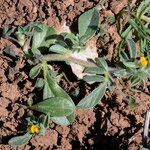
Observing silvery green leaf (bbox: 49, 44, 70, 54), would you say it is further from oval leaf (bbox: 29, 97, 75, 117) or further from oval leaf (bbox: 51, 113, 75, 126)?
oval leaf (bbox: 51, 113, 75, 126)

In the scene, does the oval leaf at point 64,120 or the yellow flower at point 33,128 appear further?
the oval leaf at point 64,120

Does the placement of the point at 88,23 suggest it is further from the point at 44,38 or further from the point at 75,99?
the point at 75,99

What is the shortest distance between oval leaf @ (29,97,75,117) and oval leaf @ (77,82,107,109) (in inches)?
2.8

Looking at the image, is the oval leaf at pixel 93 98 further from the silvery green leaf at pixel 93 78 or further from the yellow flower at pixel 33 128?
the yellow flower at pixel 33 128

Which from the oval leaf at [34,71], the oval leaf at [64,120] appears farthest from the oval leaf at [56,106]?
the oval leaf at [34,71]

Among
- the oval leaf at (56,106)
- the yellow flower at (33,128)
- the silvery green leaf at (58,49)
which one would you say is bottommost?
the yellow flower at (33,128)

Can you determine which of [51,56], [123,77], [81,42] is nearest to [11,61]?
[51,56]

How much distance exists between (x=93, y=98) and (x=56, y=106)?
0.24 m

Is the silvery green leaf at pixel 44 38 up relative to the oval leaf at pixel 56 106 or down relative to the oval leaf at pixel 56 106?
up

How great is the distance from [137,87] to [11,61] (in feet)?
2.84

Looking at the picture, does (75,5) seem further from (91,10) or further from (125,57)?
(125,57)

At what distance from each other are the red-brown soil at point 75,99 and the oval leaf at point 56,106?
14 cm

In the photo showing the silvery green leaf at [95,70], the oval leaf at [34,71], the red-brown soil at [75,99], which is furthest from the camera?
the red-brown soil at [75,99]

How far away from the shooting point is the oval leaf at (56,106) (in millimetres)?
2750
